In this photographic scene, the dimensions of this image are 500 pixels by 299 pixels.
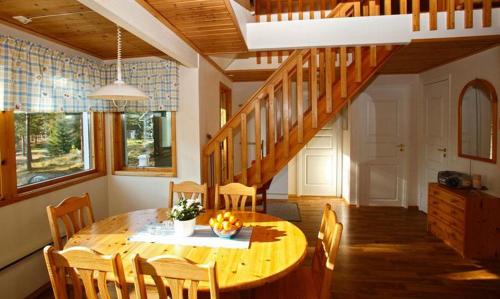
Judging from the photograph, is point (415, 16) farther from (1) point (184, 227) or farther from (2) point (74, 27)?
(2) point (74, 27)

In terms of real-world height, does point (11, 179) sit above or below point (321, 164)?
above

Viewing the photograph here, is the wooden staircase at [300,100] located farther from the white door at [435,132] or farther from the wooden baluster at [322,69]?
the white door at [435,132]

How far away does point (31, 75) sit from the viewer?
2.50 meters

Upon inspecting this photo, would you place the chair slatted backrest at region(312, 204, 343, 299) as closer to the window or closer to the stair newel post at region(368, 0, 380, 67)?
the stair newel post at region(368, 0, 380, 67)

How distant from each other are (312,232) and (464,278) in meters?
1.66

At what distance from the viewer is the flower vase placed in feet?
6.23

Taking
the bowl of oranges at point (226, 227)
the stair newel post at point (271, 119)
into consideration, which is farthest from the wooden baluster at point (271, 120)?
the bowl of oranges at point (226, 227)

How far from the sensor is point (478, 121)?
352cm

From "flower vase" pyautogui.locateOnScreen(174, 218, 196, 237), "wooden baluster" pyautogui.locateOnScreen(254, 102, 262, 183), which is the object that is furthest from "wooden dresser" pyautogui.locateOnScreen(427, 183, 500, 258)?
"flower vase" pyautogui.locateOnScreen(174, 218, 196, 237)

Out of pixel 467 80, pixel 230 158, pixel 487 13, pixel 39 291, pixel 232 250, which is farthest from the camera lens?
pixel 467 80

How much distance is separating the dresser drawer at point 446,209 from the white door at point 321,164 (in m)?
2.07

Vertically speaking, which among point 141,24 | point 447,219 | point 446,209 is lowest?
point 447,219

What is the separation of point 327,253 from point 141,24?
6.53 ft

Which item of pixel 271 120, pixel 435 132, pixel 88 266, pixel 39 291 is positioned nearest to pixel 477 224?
pixel 435 132
